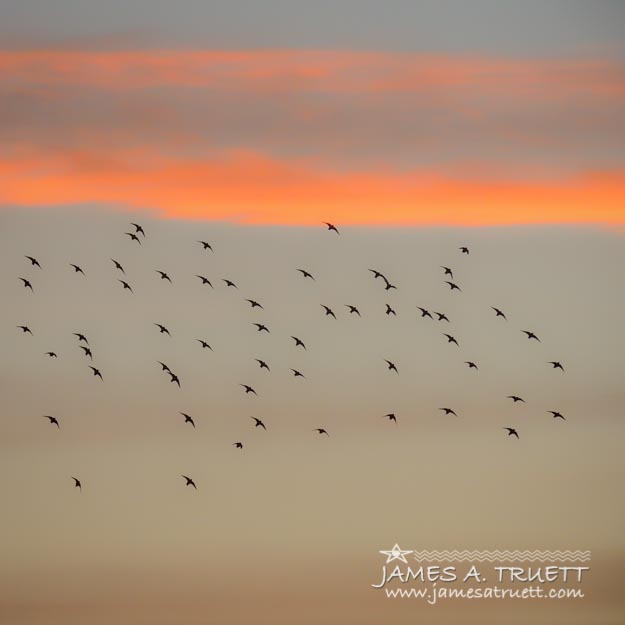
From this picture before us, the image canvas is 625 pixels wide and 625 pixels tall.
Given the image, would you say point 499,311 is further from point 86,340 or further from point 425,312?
point 86,340

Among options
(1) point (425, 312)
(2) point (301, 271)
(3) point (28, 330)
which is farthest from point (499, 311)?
(3) point (28, 330)

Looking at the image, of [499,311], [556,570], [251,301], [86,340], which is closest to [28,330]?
[86,340]

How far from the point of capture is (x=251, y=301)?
111625mm

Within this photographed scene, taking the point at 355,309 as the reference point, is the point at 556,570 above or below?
below

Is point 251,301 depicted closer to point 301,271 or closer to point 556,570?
point 301,271

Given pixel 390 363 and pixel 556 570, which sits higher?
pixel 390 363

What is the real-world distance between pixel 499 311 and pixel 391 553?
18481 mm

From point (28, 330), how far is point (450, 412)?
99.4 feet

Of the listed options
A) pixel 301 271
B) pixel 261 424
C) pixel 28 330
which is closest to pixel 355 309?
pixel 301 271

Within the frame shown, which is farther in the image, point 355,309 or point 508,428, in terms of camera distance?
point 508,428

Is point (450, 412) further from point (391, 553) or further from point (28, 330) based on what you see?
point (28, 330)

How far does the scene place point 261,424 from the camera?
378 ft

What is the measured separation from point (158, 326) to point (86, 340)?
16.3ft

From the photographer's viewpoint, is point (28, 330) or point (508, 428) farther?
point (508, 428)
